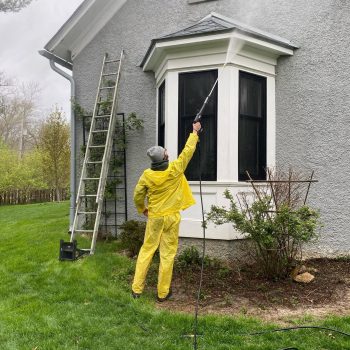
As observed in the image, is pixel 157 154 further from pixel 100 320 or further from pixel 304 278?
pixel 304 278

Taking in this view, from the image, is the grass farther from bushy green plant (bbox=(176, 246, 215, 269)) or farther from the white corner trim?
the white corner trim

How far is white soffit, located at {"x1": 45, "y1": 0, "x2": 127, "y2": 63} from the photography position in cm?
838

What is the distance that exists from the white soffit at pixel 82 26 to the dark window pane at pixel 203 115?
2919 mm

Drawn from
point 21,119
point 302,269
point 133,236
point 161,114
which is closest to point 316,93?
point 161,114

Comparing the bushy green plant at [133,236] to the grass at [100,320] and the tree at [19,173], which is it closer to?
the grass at [100,320]

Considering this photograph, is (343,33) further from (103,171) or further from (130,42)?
(103,171)

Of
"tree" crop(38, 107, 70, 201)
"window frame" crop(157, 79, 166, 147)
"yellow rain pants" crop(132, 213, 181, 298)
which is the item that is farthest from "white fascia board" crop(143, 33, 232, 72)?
"tree" crop(38, 107, 70, 201)

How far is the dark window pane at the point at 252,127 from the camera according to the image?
6.79 meters

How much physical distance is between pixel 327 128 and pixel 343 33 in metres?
1.67

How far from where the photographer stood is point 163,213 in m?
5.04

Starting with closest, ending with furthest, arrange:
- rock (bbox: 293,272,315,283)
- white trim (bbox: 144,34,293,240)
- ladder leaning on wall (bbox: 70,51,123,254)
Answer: rock (bbox: 293,272,315,283)
white trim (bbox: 144,34,293,240)
ladder leaning on wall (bbox: 70,51,123,254)

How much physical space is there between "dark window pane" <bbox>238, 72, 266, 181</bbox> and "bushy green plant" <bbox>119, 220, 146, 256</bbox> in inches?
Answer: 79.2

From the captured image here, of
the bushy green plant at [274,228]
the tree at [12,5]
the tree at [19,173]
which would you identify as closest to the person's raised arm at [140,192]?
the bushy green plant at [274,228]

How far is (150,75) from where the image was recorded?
827 cm
